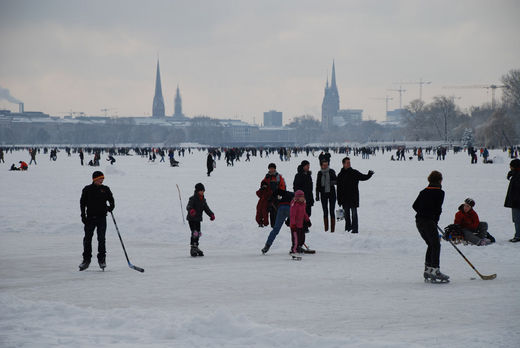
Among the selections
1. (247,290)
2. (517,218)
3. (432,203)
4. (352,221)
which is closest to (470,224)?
(517,218)

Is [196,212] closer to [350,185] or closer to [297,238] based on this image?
[297,238]

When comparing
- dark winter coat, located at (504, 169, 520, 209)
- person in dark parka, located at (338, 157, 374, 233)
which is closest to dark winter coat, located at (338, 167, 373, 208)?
person in dark parka, located at (338, 157, 374, 233)

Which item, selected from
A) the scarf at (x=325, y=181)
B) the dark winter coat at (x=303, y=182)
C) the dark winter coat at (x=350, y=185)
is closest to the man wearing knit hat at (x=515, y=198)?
the dark winter coat at (x=350, y=185)

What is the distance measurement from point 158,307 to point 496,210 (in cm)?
1093

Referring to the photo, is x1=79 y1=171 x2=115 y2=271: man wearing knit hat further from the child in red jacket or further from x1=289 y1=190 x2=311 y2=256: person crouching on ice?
the child in red jacket

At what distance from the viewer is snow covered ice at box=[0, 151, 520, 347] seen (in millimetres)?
5492

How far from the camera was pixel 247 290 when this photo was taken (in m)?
7.29

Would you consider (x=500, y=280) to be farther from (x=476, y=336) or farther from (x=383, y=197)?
(x=383, y=197)

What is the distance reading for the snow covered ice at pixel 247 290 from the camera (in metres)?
5.49

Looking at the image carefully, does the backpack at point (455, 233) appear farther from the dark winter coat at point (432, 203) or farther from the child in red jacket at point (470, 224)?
the dark winter coat at point (432, 203)

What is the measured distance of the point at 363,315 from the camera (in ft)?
20.1

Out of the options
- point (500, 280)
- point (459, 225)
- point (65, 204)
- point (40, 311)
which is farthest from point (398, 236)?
point (65, 204)

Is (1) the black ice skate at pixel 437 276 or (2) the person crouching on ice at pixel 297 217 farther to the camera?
(2) the person crouching on ice at pixel 297 217

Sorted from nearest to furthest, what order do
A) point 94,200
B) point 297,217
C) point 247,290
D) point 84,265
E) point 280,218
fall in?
1. point 247,290
2. point 94,200
3. point 84,265
4. point 297,217
5. point 280,218
